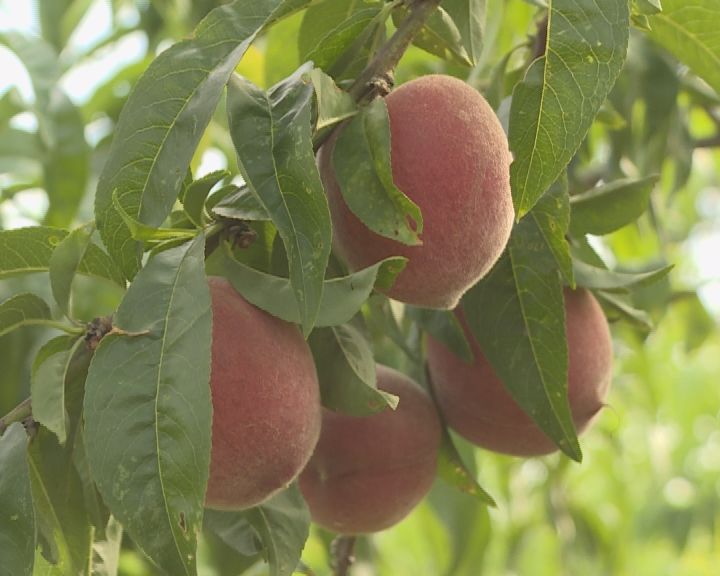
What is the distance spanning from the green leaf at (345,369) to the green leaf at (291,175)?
0.57 ft

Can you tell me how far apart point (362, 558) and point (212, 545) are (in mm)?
260

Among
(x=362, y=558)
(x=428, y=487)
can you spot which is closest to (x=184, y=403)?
(x=428, y=487)

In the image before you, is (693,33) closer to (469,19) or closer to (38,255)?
(469,19)

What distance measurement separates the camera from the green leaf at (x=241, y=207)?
85 centimetres

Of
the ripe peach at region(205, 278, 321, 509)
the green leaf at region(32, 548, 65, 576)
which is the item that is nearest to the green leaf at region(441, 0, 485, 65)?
the ripe peach at region(205, 278, 321, 509)

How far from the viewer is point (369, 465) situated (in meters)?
1.16

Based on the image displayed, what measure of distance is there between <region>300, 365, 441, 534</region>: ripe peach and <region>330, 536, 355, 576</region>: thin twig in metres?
0.12

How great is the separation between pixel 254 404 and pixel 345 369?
15 cm

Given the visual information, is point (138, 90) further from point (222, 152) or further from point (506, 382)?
point (222, 152)

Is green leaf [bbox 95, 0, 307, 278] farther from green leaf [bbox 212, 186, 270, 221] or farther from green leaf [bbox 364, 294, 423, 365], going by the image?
green leaf [bbox 364, 294, 423, 365]

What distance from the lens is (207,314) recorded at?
2.45 ft

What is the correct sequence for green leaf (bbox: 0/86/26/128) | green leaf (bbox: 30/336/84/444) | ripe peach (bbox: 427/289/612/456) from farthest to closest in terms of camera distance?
green leaf (bbox: 0/86/26/128) → ripe peach (bbox: 427/289/612/456) → green leaf (bbox: 30/336/84/444)

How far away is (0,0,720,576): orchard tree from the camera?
75cm

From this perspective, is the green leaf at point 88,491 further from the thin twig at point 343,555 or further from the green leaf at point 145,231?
the thin twig at point 343,555
